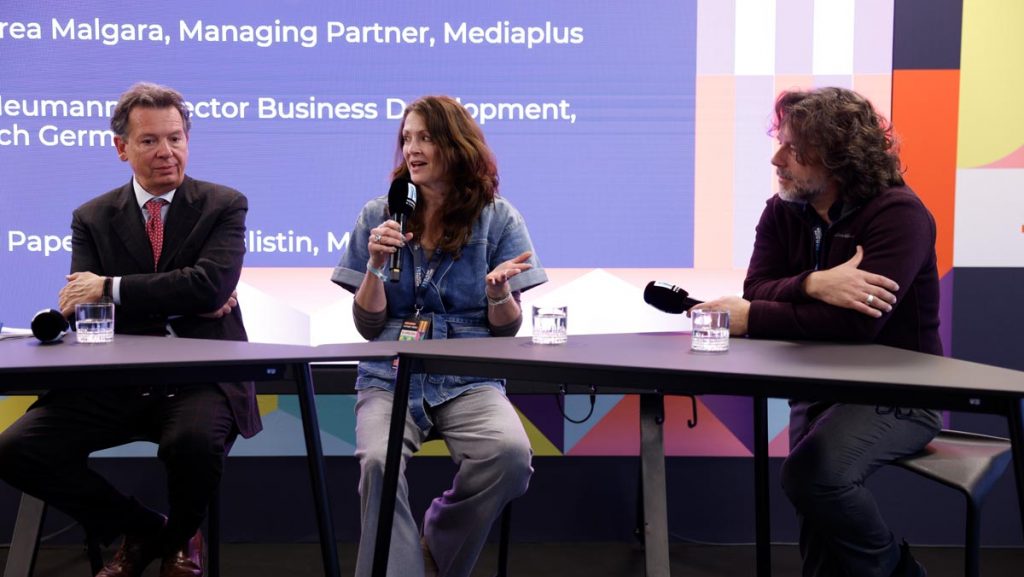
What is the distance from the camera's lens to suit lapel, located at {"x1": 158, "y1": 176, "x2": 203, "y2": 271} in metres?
2.69

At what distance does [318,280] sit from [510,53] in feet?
3.54

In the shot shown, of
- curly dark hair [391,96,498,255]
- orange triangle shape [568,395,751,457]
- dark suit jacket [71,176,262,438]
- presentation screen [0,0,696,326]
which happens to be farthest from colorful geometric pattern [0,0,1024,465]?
curly dark hair [391,96,498,255]

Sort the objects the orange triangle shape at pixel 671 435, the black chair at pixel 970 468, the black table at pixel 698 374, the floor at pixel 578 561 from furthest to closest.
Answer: the orange triangle shape at pixel 671 435 → the floor at pixel 578 561 → the black chair at pixel 970 468 → the black table at pixel 698 374

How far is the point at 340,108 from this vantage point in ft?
11.0

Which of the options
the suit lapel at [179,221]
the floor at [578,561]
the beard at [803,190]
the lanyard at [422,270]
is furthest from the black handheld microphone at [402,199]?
the floor at [578,561]

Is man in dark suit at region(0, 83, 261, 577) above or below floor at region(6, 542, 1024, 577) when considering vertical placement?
above

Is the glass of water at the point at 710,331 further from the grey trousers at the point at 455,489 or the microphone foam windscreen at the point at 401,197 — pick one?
the microphone foam windscreen at the point at 401,197

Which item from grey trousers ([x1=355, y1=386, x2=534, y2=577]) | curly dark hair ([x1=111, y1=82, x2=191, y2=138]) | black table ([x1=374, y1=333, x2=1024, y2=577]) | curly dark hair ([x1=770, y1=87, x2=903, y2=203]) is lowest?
grey trousers ([x1=355, y1=386, x2=534, y2=577])

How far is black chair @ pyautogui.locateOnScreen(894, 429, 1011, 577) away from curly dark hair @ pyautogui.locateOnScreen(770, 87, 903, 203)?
676mm

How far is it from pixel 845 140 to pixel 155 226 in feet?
6.44

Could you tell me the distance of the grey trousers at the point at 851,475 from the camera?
2178 mm

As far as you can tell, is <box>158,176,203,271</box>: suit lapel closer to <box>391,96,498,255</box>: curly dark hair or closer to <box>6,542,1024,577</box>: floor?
<box>391,96,498,255</box>: curly dark hair

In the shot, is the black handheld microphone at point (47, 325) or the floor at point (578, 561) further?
the floor at point (578, 561)

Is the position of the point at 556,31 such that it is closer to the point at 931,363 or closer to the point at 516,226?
the point at 516,226
